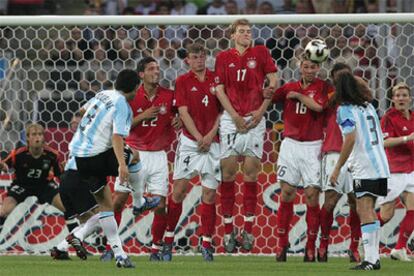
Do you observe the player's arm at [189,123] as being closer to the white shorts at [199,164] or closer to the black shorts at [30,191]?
the white shorts at [199,164]

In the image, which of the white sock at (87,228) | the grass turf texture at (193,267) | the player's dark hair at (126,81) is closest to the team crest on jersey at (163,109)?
the grass turf texture at (193,267)

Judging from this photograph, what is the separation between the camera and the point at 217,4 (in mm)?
18188

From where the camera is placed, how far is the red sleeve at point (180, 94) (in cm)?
1305

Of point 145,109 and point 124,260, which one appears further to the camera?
point 145,109

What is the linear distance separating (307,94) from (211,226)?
65.3 inches

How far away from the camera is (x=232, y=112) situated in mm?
12758

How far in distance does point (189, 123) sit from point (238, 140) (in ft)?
1.74

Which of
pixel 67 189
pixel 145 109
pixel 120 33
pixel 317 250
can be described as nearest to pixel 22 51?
pixel 120 33

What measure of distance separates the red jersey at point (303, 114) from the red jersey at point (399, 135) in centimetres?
93

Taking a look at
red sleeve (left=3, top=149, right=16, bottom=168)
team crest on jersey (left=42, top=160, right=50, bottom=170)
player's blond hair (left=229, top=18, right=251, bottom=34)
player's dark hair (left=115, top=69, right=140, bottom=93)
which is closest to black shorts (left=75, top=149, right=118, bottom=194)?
player's dark hair (left=115, top=69, right=140, bottom=93)

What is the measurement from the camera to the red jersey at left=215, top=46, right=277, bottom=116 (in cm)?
1294

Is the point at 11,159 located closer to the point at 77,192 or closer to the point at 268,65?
the point at 77,192

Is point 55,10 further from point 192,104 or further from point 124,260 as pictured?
point 124,260

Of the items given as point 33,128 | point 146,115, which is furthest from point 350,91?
point 33,128
